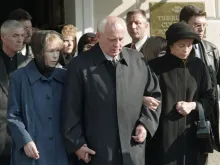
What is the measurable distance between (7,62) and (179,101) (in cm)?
137

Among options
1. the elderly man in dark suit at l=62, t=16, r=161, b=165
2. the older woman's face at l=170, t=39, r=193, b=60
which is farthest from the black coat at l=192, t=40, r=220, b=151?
the elderly man in dark suit at l=62, t=16, r=161, b=165

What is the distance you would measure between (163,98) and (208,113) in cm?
37

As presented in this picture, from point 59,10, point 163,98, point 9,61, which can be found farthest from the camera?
point 59,10

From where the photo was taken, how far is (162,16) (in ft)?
21.9

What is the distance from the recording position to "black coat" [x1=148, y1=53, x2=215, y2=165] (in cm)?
330

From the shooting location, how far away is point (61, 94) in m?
3.08

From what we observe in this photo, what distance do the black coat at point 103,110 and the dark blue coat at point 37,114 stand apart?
104mm

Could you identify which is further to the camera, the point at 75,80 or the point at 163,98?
the point at 163,98

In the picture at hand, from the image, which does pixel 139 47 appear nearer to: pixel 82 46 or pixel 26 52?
pixel 82 46

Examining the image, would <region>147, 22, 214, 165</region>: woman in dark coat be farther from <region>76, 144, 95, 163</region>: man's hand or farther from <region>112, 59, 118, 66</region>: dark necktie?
<region>76, 144, 95, 163</region>: man's hand

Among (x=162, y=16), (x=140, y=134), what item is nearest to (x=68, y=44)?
(x=140, y=134)

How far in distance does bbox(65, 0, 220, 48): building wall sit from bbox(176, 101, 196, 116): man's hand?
3.30m

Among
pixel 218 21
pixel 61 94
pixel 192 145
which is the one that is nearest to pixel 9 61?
pixel 61 94

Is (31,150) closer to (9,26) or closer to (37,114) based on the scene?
(37,114)
